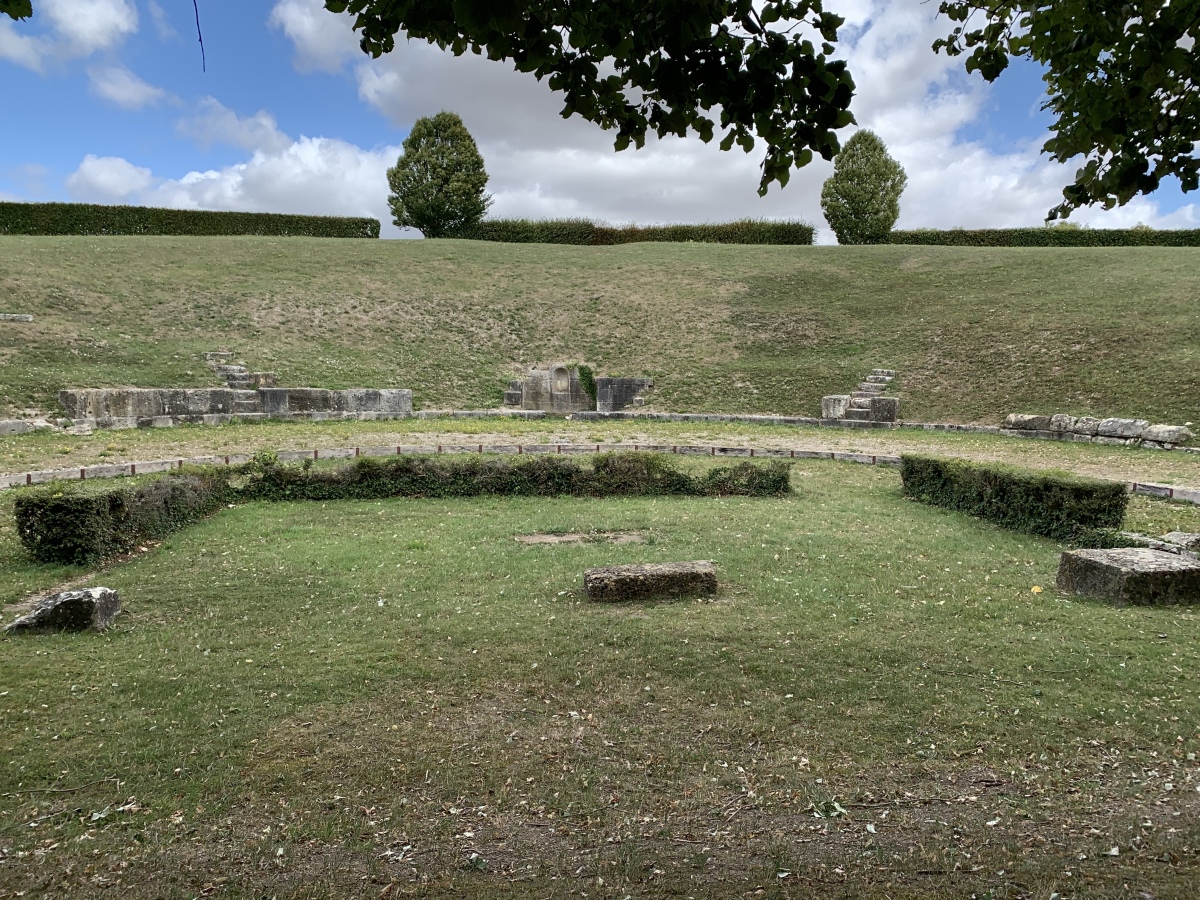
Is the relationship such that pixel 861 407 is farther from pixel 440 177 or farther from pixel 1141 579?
pixel 440 177

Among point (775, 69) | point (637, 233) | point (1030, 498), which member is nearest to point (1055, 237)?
point (637, 233)

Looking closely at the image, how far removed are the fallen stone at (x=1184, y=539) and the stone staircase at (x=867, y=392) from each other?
39.6 feet

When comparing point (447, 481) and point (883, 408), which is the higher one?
point (883, 408)

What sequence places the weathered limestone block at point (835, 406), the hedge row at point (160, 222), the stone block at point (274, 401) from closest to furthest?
the stone block at point (274, 401) → the weathered limestone block at point (835, 406) → the hedge row at point (160, 222)

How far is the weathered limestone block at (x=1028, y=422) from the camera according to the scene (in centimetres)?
1816

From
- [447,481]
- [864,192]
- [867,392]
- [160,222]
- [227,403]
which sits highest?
[864,192]

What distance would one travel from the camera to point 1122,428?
16594 millimetres

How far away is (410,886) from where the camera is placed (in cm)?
304

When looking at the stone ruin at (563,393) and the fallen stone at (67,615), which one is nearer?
the fallen stone at (67,615)

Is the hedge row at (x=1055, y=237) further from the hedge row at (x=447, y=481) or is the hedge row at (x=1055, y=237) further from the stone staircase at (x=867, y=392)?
the hedge row at (x=447, y=481)

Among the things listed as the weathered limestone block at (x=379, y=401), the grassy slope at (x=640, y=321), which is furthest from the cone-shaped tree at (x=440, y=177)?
the weathered limestone block at (x=379, y=401)

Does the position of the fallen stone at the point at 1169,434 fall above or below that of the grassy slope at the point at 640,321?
below

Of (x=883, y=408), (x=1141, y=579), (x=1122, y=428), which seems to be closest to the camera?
(x=1141, y=579)

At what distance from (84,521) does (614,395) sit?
16191 millimetres
